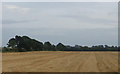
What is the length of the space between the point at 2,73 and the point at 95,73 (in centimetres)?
537

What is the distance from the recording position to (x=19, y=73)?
15750mm

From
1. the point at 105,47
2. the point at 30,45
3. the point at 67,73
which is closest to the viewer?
the point at 67,73

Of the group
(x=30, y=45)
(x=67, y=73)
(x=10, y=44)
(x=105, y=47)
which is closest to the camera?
(x=67, y=73)

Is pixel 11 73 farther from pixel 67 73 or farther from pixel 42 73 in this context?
pixel 67 73

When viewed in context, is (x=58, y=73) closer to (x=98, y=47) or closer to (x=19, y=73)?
(x=19, y=73)

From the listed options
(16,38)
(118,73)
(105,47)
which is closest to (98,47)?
(105,47)

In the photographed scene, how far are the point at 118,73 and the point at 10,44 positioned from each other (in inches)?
4010

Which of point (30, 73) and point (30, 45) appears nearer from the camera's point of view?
point (30, 73)

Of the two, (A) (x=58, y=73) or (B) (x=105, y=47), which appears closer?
(A) (x=58, y=73)

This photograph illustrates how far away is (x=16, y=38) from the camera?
393 ft

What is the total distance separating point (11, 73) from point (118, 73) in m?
6.15

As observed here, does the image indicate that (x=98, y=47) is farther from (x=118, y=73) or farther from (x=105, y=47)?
(x=118, y=73)

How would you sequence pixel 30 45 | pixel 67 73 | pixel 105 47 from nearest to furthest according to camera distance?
pixel 67 73 < pixel 30 45 < pixel 105 47

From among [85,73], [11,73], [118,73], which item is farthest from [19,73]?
[118,73]
